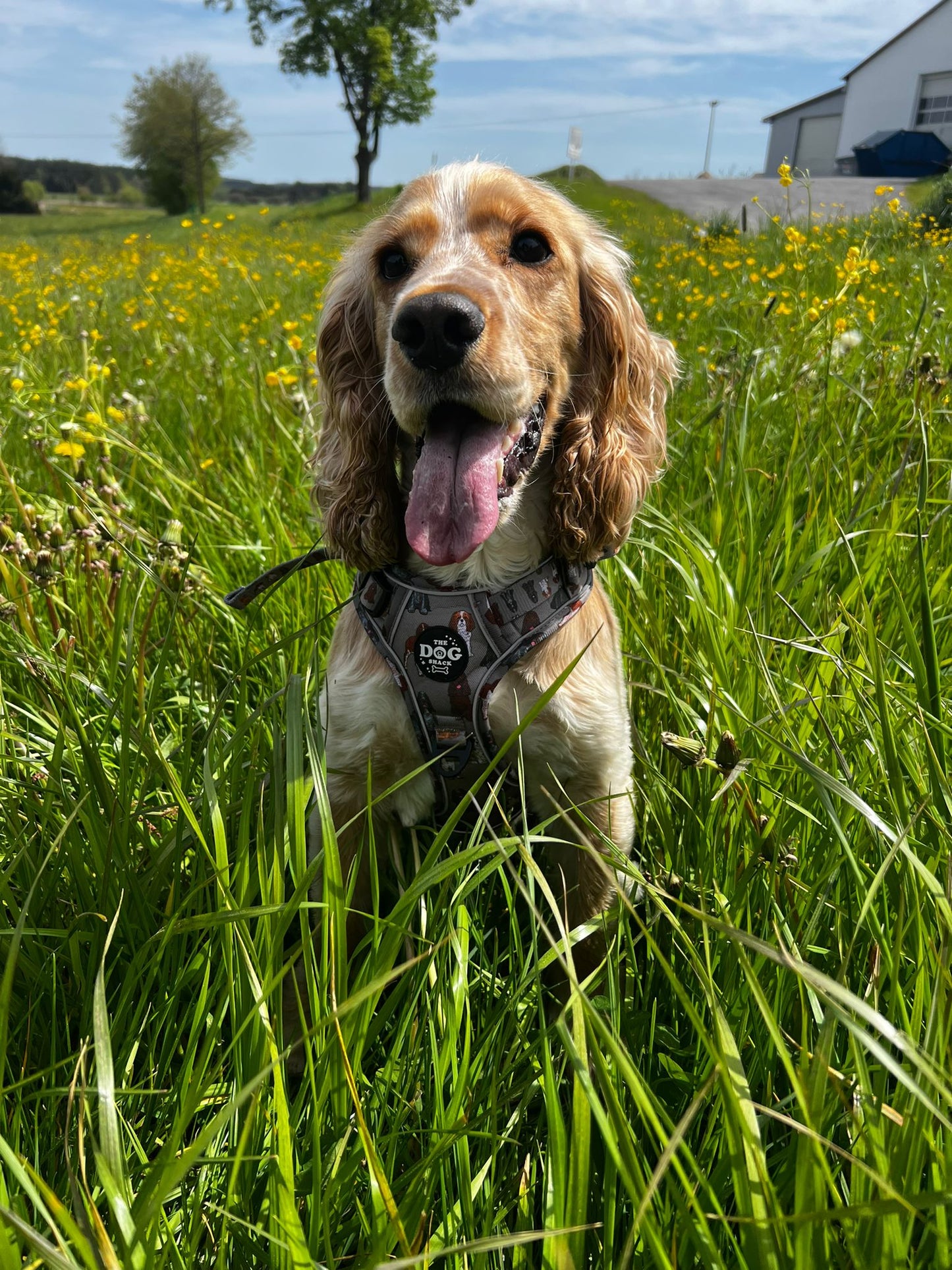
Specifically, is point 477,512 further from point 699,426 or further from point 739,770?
point 699,426

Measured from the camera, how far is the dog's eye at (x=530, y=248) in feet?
6.64

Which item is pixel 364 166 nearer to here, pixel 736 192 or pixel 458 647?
pixel 736 192

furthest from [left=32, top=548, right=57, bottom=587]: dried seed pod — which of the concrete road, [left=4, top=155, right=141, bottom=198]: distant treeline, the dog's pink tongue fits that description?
[left=4, top=155, right=141, bottom=198]: distant treeline

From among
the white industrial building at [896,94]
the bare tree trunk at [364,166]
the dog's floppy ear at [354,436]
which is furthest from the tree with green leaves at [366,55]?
the dog's floppy ear at [354,436]

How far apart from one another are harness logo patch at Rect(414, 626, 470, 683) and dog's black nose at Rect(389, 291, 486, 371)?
0.56 metres

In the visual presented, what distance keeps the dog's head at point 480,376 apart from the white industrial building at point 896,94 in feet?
162

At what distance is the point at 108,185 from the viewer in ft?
256

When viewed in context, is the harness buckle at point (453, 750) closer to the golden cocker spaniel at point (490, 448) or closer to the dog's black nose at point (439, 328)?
the golden cocker spaniel at point (490, 448)

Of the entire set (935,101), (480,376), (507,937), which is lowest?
(507,937)

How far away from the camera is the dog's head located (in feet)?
5.66

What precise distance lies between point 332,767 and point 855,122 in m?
58.4

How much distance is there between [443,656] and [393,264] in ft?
3.23

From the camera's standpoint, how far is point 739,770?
1287mm

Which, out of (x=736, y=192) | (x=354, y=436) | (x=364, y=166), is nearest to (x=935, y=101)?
(x=736, y=192)
